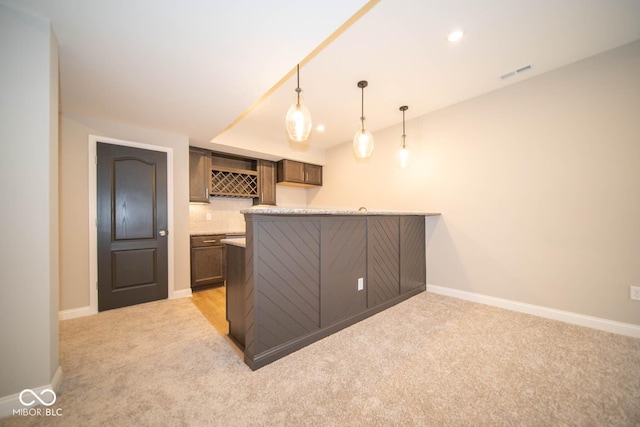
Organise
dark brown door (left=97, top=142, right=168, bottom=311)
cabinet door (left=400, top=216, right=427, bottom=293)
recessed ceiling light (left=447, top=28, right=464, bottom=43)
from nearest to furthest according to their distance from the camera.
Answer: recessed ceiling light (left=447, top=28, right=464, bottom=43), dark brown door (left=97, top=142, right=168, bottom=311), cabinet door (left=400, top=216, right=427, bottom=293)

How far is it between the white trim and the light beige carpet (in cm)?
34

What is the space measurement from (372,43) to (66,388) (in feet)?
11.4

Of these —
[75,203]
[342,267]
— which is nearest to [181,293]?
[75,203]

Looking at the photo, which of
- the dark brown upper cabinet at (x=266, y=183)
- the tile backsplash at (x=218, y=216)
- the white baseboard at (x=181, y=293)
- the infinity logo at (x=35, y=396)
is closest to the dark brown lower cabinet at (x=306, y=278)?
the infinity logo at (x=35, y=396)

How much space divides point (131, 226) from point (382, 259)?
3234mm

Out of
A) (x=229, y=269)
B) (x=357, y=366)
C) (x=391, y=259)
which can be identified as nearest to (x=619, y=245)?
(x=391, y=259)

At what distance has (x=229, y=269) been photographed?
86.9 inches

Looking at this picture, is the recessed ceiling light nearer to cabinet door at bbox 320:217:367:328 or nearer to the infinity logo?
Result: cabinet door at bbox 320:217:367:328

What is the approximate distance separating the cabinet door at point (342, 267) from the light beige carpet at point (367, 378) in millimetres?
216

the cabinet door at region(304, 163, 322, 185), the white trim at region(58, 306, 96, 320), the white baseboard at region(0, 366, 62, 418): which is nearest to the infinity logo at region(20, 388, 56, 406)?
the white baseboard at region(0, 366, 62, 418)

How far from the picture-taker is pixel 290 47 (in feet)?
→ 6.00

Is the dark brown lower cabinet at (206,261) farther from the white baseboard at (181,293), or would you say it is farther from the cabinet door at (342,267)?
the cabinet door at (342,267)

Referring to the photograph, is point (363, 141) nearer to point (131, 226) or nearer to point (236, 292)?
point (236, 292)

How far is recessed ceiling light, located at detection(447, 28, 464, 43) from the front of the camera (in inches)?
77.0
